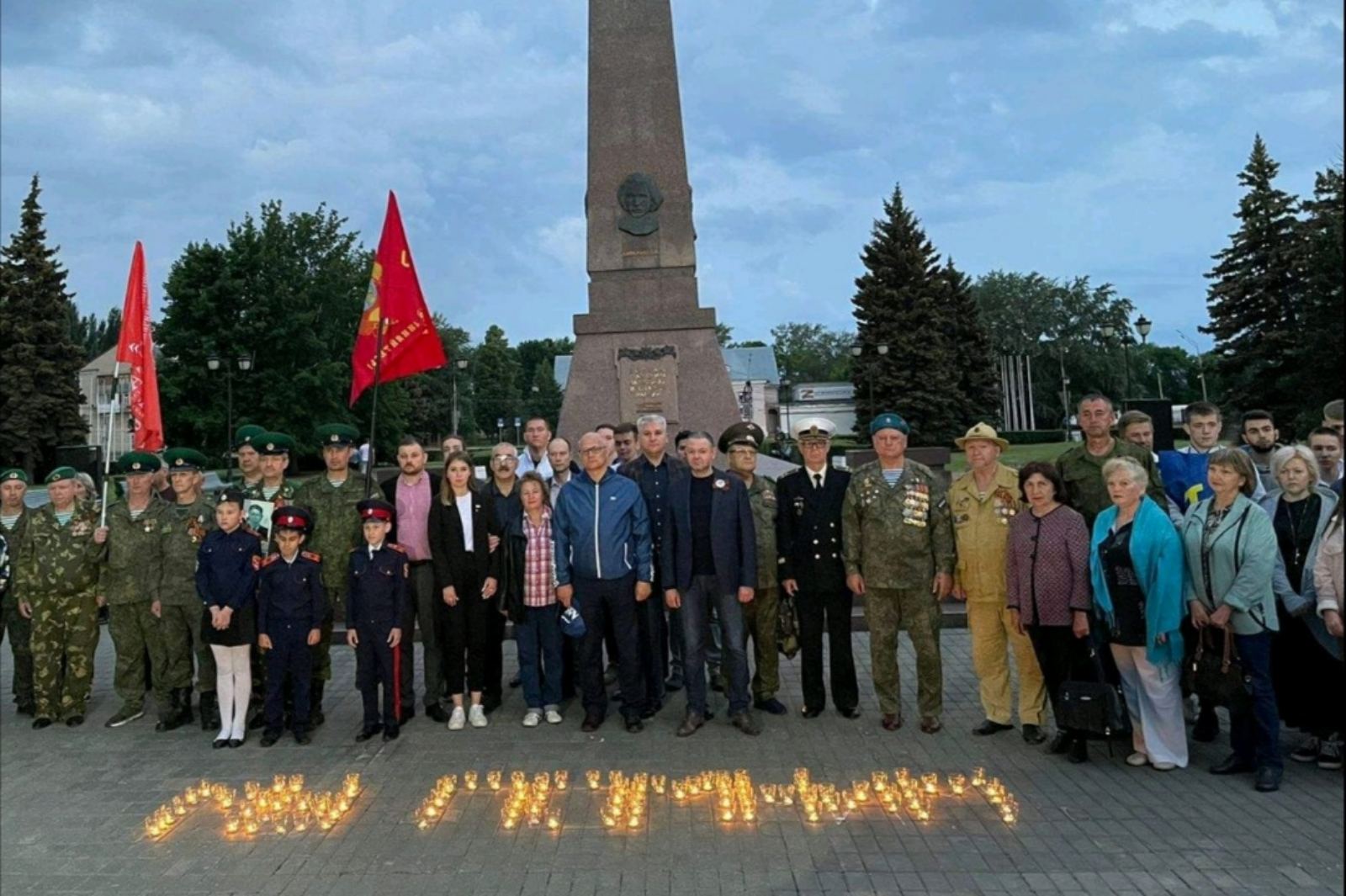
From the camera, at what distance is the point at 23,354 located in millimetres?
36031

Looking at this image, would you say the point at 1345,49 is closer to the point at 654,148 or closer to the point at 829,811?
the point at 829,811

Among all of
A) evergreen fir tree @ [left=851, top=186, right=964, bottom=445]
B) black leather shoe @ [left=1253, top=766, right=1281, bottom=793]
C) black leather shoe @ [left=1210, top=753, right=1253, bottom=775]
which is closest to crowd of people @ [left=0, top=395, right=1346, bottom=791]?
black leather shoe @ [left=1210, top=753, right=1253, bottom=775]

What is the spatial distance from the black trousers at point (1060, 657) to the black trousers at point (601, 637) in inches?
94.7

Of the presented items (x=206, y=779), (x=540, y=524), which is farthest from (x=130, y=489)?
(x=540, y=524)

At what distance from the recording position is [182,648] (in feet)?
19.6

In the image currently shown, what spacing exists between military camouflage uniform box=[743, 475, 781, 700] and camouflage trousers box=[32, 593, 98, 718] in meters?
4.72

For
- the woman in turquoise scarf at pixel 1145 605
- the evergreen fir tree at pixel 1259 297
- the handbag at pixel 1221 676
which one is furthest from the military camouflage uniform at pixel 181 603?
the evergreen fir tree at pixel 1259 297

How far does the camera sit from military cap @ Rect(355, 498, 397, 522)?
218 inches

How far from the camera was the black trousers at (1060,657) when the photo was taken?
4.95m

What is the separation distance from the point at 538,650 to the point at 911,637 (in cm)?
246

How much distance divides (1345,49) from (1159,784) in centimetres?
464

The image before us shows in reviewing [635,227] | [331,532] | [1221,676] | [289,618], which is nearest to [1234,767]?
[1221,676]

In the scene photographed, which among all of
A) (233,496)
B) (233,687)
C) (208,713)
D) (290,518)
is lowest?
(208,713)

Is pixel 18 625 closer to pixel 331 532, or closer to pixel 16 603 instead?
pixel 16 603
